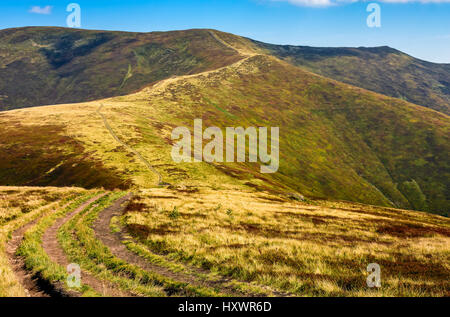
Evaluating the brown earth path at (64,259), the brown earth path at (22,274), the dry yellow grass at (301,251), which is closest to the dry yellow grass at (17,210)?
the brown earth path at (22,274)

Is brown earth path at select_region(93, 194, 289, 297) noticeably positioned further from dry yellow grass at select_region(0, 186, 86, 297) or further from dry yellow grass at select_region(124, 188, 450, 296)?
dry yellow grass at select_region(0, 186, 86, 297)

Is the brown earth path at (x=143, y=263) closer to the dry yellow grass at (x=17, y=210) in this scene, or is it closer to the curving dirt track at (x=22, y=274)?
the curving dirt track at (x=22, y=274)

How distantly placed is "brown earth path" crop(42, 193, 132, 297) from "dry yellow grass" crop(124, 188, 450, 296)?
16.6ft

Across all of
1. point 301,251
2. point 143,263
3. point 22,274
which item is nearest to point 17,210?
point 22,274

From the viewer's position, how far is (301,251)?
61.1ft

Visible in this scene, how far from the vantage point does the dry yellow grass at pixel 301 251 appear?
43.7 feet

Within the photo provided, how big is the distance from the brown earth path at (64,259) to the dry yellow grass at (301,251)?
5.05 meters

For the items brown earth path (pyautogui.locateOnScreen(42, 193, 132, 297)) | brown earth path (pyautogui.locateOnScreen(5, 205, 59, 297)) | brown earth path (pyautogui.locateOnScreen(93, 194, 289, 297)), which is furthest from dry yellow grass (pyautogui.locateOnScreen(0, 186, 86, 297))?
brown earth path (pyautogui.locateOnScreen(93, 194, 289, 297))

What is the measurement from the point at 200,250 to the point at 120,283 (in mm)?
6026

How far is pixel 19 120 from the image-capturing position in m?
139

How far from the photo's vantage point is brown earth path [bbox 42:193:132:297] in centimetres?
1229

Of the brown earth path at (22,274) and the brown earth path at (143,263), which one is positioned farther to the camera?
the brown earth path at (143,263)
